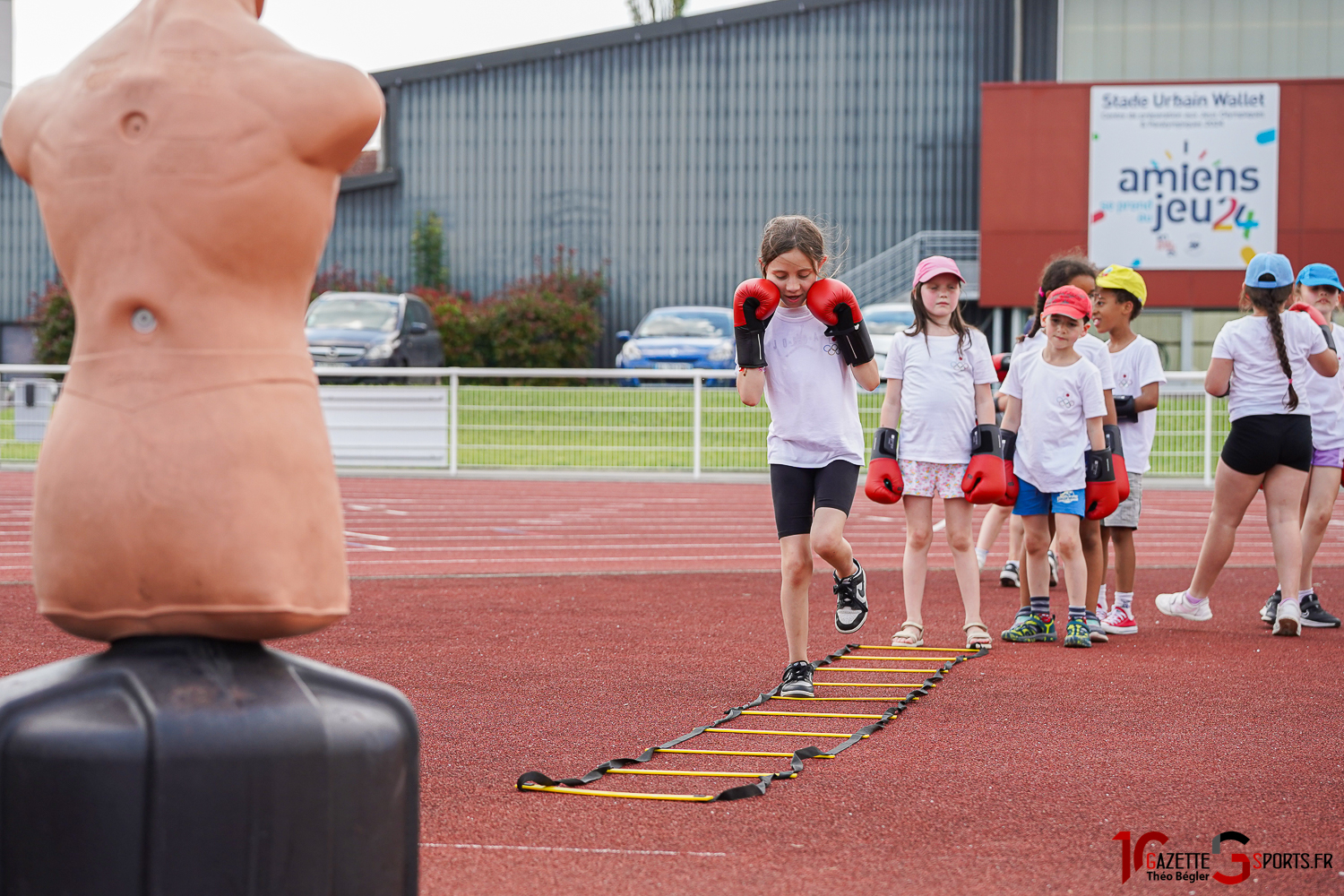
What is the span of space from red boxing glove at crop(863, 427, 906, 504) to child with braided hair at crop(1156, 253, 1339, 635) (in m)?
1.90

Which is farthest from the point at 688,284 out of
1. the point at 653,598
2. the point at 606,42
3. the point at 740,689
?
the point at 740,689

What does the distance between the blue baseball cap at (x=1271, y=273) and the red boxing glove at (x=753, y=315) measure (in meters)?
3.05

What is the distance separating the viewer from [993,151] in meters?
29.4

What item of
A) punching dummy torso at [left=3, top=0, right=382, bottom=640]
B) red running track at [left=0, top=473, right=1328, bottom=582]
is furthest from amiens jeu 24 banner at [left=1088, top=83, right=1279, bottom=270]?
punching dummy torso at [left=3, top=0, right=382, bottom=640]

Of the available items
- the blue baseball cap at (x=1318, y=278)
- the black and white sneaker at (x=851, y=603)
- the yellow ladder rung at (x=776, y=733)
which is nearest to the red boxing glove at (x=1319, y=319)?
the blue baseball cap at (x=1318, y=278)

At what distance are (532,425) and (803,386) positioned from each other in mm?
13381

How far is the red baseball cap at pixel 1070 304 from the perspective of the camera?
24.2 feet

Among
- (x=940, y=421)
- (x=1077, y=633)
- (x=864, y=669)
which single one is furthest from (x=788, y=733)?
(x=1077, y=633)

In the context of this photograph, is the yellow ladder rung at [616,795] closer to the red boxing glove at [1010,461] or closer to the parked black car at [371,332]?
the red boxing glove at [1010,461]

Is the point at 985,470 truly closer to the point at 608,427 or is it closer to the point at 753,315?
the point at 753,315

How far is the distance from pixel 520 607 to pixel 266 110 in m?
5.93

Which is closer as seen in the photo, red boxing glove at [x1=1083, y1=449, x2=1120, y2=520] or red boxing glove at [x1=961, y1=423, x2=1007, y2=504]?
red boxing glove at [x1=961, y1=423, x2=1007, y2=504]

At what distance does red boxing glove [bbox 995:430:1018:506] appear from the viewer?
7.46 metres

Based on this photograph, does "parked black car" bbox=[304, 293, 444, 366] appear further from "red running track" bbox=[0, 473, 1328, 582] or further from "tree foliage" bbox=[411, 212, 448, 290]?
"tree foliage" bbox=[411, 212, 448, 290]
